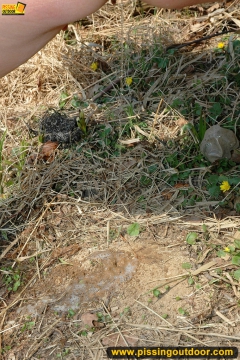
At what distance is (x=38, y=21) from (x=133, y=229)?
929 millimetres

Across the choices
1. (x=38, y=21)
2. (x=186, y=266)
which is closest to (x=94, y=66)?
(x=38, y=21)

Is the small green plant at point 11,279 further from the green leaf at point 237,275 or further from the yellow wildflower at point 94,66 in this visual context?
the yellow wildflower at point 94,66

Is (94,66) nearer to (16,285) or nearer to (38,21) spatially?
A: (38,21)

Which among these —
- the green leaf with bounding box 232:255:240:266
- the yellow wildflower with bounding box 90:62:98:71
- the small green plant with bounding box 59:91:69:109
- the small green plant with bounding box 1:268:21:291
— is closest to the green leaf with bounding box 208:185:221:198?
the green leaf with bounding box 232:255:240:266

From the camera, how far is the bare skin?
1.77 m

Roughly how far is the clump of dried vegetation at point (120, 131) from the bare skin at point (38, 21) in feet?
→ 2.11

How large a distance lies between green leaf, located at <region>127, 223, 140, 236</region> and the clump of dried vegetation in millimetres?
35

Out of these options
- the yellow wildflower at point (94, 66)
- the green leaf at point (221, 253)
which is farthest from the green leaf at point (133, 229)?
the yellow wildflower at point (94, 66)

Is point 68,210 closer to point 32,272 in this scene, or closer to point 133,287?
point 32,272

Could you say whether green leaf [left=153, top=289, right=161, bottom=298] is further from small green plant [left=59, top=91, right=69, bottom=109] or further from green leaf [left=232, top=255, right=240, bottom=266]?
small green plant [left=59, top=91, right=69, bottom=109]

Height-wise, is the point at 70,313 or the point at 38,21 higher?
the point at 38,21

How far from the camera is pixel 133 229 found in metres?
2.03

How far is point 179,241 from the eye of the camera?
1.96 m

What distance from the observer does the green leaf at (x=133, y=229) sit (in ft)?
6.61
